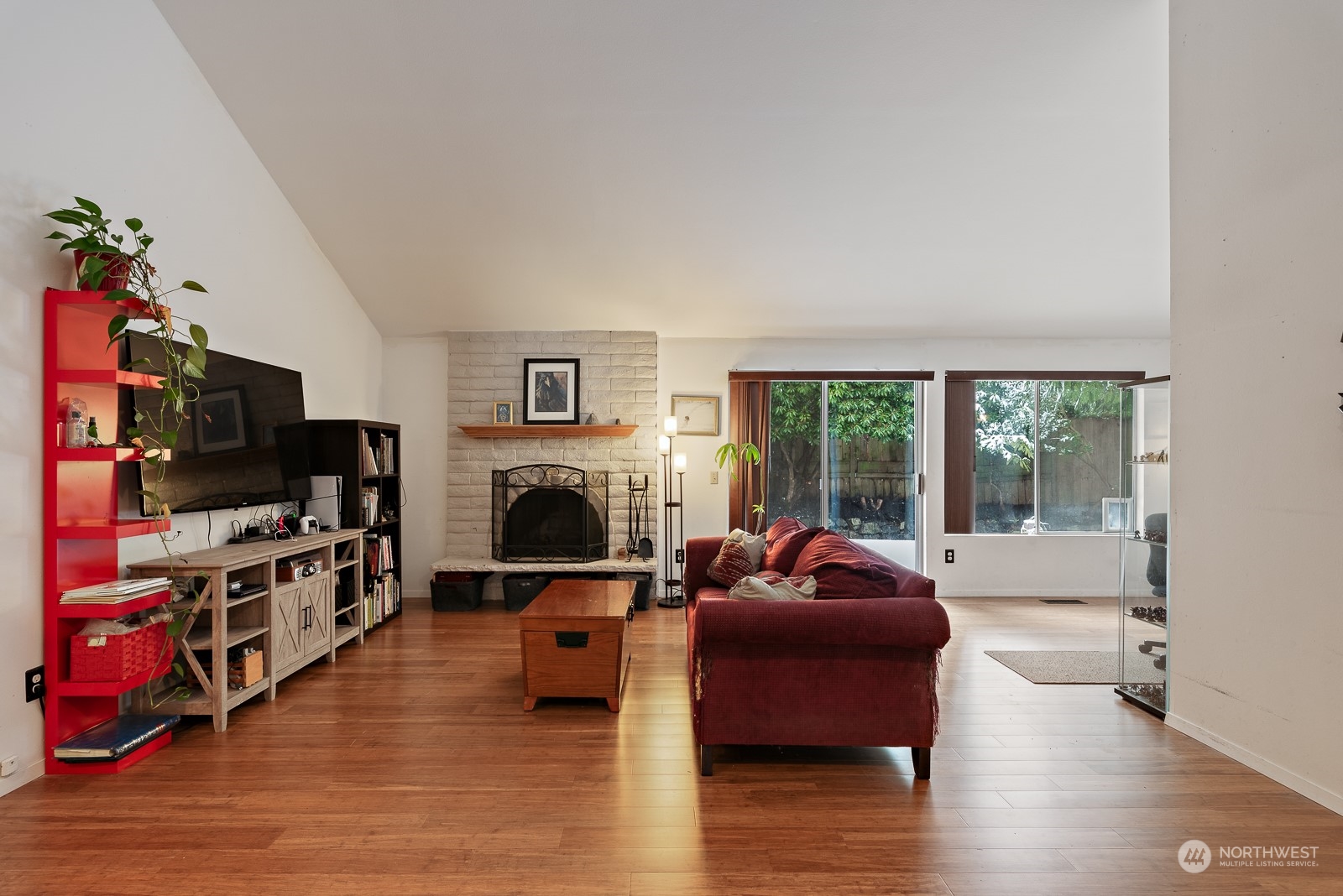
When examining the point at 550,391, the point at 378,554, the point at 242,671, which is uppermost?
the point at 550,391

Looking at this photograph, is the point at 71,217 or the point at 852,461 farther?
the point at 852,461

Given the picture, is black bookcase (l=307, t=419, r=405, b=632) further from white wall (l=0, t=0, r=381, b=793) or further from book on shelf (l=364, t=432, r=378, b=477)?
white wall (l=0, t=0, r=381, b=793)

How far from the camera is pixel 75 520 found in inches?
115

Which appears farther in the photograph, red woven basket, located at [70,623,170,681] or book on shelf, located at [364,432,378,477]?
book on shelf, located at [364,432,378,477]

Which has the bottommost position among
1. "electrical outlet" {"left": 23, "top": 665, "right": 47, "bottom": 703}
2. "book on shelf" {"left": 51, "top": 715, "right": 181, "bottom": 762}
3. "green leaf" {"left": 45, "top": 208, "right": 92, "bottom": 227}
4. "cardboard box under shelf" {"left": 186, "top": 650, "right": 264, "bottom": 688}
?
"book on shelf" {"left": 51, "top": 715, "right": 181, "bottom": 762}

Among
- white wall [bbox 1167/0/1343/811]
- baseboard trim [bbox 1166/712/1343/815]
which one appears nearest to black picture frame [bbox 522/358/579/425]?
white wall [bbox 1167/0/1343/811]

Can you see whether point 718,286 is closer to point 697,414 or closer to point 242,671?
point 697,414

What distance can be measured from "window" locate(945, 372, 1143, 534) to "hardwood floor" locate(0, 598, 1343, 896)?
3.18m

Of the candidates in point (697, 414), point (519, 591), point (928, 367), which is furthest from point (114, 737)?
point (928, 367)

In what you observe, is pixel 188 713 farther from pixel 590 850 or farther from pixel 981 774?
pixel 981 774

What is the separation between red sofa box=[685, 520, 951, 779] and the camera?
269 centimetres

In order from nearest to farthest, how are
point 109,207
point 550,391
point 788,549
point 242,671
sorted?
point 109,207 < point 242,671 < point 788,549 < point 550,391

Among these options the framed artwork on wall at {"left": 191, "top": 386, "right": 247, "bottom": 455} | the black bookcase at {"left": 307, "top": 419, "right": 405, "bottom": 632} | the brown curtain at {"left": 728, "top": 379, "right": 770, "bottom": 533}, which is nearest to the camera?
the framed artwork on wall at {"left": 191, "top": 386, "right": 247, "bottom": 455}

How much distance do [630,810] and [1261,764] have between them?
2.44 m
